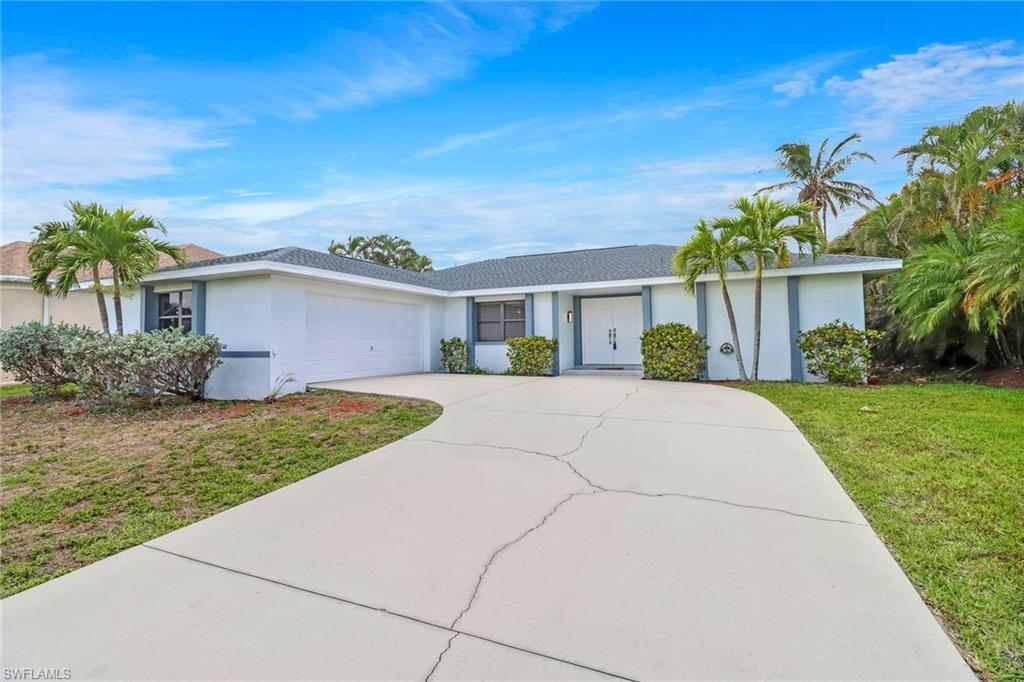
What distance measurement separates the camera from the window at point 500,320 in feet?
47.9

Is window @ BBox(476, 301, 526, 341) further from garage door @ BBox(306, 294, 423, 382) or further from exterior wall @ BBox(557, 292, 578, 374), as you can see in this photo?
garage door @ BBox(306, 294, 423, 382)

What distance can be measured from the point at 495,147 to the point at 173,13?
7.63 m

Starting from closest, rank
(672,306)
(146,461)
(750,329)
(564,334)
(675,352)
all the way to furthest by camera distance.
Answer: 1. (146,461)
2. (675,352)
3. (750,329)
4. (672,306)
5. (564,334)

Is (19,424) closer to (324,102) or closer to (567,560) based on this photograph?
(324,102)

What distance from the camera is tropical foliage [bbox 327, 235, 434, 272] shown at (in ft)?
106

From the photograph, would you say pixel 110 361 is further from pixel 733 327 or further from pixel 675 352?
pixel 733 327

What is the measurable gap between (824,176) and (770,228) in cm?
1662

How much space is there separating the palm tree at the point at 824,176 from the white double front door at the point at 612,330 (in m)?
13.9

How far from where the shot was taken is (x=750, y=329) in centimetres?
1206

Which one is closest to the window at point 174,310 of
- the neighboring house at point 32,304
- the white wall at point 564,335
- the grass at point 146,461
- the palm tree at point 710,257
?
the grass at point 146,461

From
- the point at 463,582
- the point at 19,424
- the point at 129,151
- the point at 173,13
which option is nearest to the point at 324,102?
the point at 173,13

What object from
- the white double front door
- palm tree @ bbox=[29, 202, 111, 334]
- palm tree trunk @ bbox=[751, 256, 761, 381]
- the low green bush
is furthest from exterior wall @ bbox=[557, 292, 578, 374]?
palm tree @ bbox=[29, 202, 111, 334]

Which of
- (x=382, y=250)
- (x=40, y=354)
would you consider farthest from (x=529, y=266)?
(x=382, y=250)

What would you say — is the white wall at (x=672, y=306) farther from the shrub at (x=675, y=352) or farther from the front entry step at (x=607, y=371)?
the front entry step at (x=607, y=371)
